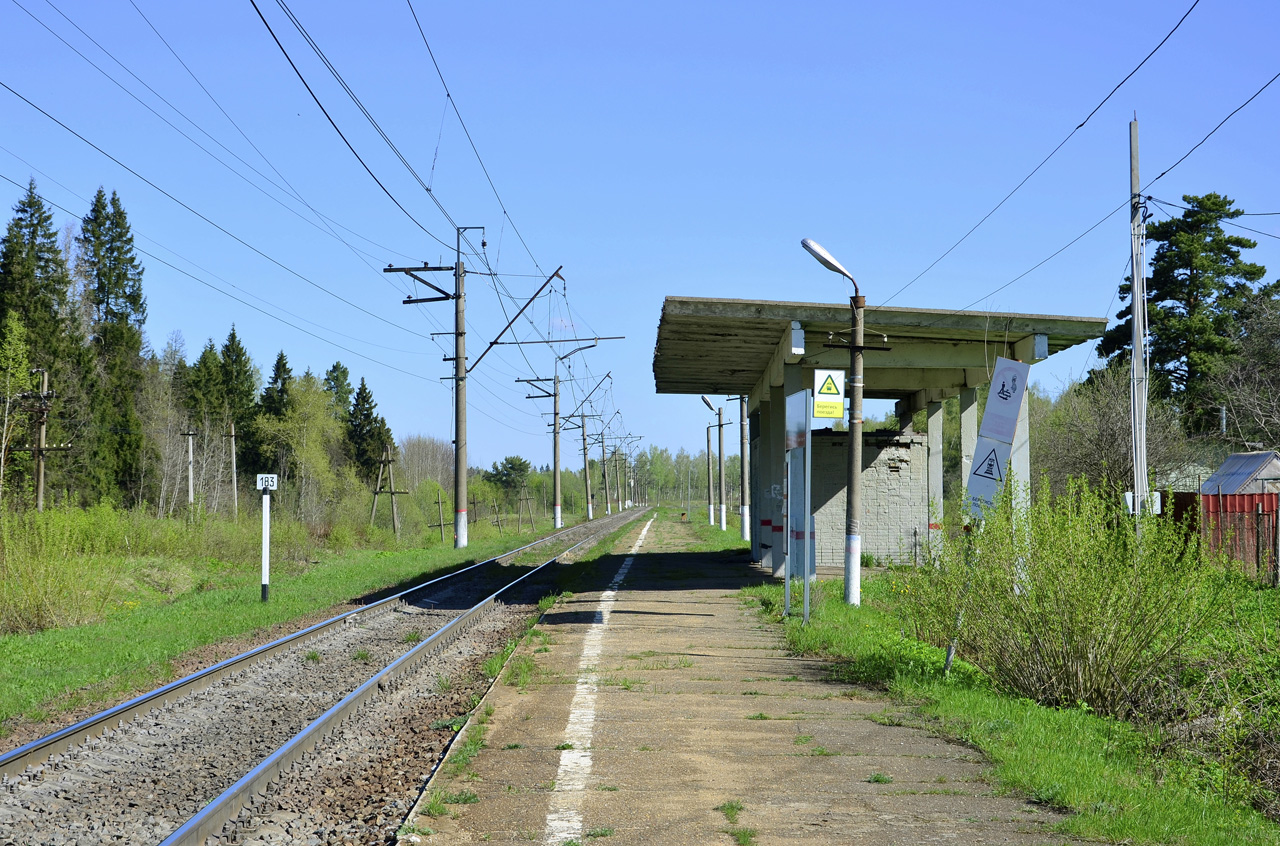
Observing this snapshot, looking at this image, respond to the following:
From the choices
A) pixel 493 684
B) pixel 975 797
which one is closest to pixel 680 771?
pixel 975 797

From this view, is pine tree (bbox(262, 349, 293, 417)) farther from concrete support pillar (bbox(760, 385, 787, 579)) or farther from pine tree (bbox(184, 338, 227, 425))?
concrete support pillar (bbox(760, 385, 787, 579))

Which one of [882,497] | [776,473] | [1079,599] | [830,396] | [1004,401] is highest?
[830,396]

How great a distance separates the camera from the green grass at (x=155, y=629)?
10.3m

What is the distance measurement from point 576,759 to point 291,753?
2.12 metres

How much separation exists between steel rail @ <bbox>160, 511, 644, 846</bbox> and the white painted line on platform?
1.95m

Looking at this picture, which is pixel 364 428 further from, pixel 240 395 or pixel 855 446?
pixel 855 446

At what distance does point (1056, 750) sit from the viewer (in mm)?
7375

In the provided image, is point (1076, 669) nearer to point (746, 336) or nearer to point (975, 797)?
point (975, 797)

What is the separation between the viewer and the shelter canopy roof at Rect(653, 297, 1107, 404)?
17422 millimetres

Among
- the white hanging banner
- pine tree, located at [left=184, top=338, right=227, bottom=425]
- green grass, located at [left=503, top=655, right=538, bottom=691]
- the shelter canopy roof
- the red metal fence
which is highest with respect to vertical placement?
pine tree, located at [left=184, top=338, right=227, bottom=425]

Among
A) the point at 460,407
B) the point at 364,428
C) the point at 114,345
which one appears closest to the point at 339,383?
the point at 364,428

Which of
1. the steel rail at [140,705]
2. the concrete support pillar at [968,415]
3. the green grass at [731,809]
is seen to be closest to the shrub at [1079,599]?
the green grass at [731,809]

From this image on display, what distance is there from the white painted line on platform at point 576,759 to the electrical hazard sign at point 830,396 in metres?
4.62

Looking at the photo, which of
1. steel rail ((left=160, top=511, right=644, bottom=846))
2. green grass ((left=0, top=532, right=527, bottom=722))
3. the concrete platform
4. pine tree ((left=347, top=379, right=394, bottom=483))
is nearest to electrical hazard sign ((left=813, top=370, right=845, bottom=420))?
the concrete platform
